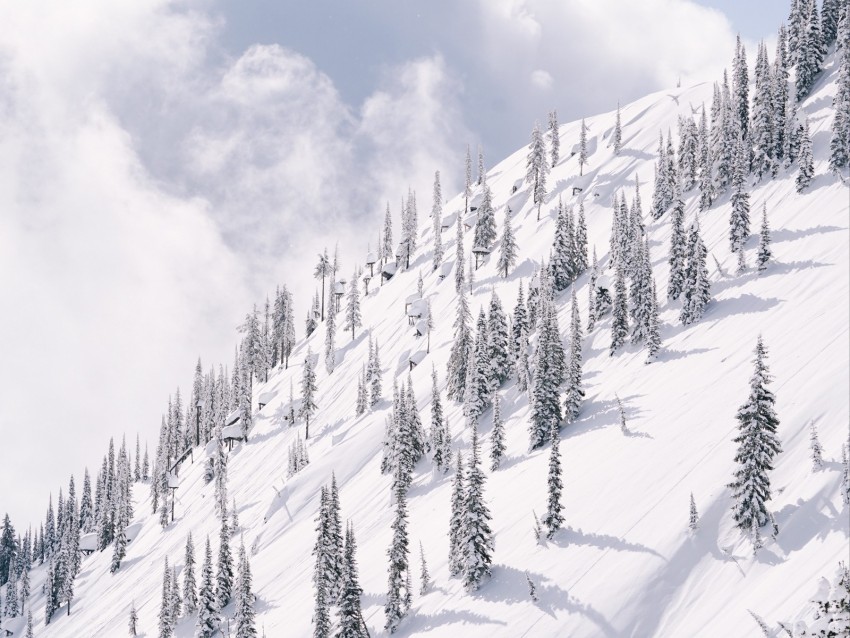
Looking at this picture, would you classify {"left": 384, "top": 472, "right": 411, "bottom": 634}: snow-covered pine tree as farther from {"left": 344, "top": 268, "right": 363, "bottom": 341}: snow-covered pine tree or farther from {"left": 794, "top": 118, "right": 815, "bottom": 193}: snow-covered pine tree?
{"left": 344, "top": 268, "right": 363, "bottom": 341}: snow-covered pine tree

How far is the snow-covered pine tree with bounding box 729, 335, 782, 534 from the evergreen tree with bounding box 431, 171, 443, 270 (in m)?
91.0

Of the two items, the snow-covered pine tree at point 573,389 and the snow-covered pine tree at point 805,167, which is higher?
the snow-covered pine tree at point 805,167

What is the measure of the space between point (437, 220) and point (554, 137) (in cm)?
3195

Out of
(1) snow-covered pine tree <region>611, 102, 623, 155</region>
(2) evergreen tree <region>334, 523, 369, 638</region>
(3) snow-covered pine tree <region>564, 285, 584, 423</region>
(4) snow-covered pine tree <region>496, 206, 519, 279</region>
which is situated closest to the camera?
(2) evergreen tree <region>334, 523, 369, 638</region>

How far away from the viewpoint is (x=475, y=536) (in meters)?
44.3

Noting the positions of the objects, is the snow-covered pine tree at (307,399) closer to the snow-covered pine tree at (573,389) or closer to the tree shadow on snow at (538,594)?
the snow-covered pine tree at (573,389)

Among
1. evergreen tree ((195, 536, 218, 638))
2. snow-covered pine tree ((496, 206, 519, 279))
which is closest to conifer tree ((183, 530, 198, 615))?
evergreen tree ((195, 536, 218, 638))

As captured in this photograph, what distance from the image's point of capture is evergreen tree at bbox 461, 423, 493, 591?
43.4 m

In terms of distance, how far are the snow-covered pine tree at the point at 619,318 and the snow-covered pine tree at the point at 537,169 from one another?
54.4 metres

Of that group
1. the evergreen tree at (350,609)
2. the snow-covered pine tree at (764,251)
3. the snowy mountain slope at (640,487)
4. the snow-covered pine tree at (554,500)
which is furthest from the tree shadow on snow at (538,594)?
the snow-covered pine tree at (764,251)

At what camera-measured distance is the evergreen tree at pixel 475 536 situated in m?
43.4

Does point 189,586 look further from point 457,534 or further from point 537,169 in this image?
point 537,169

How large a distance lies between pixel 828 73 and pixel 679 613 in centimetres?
7312

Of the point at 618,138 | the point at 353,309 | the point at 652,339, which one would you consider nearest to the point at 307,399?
the point at 353,309
